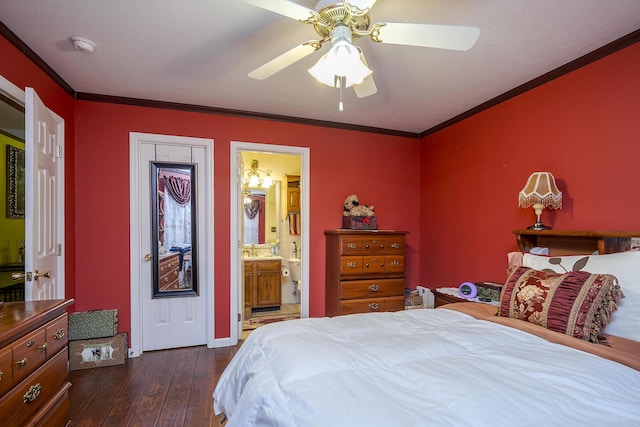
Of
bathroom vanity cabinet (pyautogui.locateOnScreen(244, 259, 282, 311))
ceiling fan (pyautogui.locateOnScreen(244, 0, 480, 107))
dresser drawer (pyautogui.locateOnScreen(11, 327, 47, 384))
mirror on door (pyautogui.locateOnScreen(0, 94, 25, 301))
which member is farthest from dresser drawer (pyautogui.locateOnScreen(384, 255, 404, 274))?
mirror on door (pyautogui.locateOnScreen(0, 94, 25, 301))

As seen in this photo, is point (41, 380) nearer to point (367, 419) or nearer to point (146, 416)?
point (146, 416)

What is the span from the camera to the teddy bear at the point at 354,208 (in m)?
3.62

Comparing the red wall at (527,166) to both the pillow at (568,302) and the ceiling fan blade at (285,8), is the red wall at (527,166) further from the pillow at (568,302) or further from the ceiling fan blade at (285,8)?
the ceiling fan blade at (285,8)

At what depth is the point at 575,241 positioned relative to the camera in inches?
89.8

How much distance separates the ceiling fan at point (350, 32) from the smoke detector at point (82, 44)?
1.43 meters

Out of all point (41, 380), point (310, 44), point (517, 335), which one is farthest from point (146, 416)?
point (310, 44)

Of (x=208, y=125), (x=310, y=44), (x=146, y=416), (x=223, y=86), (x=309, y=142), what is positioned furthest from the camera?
(x=309, y=142)

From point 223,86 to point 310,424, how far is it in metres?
2.66

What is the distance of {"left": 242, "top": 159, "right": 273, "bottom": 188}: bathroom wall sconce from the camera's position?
4801 mm

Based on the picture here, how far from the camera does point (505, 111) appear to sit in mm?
2904

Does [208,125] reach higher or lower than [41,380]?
higher

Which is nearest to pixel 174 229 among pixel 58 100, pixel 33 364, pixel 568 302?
pixel 58 100

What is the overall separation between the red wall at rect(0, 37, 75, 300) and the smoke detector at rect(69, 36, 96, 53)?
35cm

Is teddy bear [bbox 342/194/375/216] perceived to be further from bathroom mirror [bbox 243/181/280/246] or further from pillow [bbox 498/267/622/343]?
pillow [bbox 498/267/622/343]
